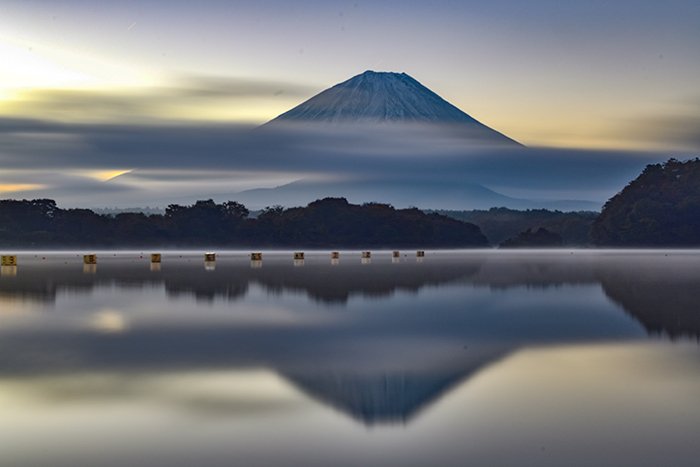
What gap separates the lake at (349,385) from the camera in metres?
12.2

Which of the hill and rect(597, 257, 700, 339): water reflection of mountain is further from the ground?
the hill

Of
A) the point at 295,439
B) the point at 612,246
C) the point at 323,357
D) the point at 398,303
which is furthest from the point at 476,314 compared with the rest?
the point at 612,246

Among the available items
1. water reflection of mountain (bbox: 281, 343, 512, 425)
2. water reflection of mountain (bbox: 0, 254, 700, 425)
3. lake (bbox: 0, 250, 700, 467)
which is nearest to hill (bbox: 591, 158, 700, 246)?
water reflection of mountain (bbox: 0, 254, 700, 425)

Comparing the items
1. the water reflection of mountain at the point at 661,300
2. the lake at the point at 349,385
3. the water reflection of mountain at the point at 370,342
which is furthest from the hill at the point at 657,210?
the lake at the point at 349,385

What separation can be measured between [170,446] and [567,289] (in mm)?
38207

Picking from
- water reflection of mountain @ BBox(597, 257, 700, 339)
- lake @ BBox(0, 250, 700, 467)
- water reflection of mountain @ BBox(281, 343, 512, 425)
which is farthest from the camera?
water reflection of mountain @ BBox(597, 257, 700, 339)

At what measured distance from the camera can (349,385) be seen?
17.3 metres

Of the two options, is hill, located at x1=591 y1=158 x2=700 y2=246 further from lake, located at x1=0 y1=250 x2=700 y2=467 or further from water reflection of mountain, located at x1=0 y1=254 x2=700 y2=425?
lake, located at x1=0 y1=250 x2=700 y2=467

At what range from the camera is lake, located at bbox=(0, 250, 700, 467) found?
12.2 metres

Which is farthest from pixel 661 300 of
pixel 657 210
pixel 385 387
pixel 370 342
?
pixel 657 210

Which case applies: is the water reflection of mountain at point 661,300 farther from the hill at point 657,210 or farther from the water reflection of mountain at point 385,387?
the hill at point 657,210

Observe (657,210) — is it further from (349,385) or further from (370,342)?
(349,385)

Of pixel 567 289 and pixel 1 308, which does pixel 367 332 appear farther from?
pixel 567 289

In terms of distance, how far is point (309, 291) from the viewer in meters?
46.0
